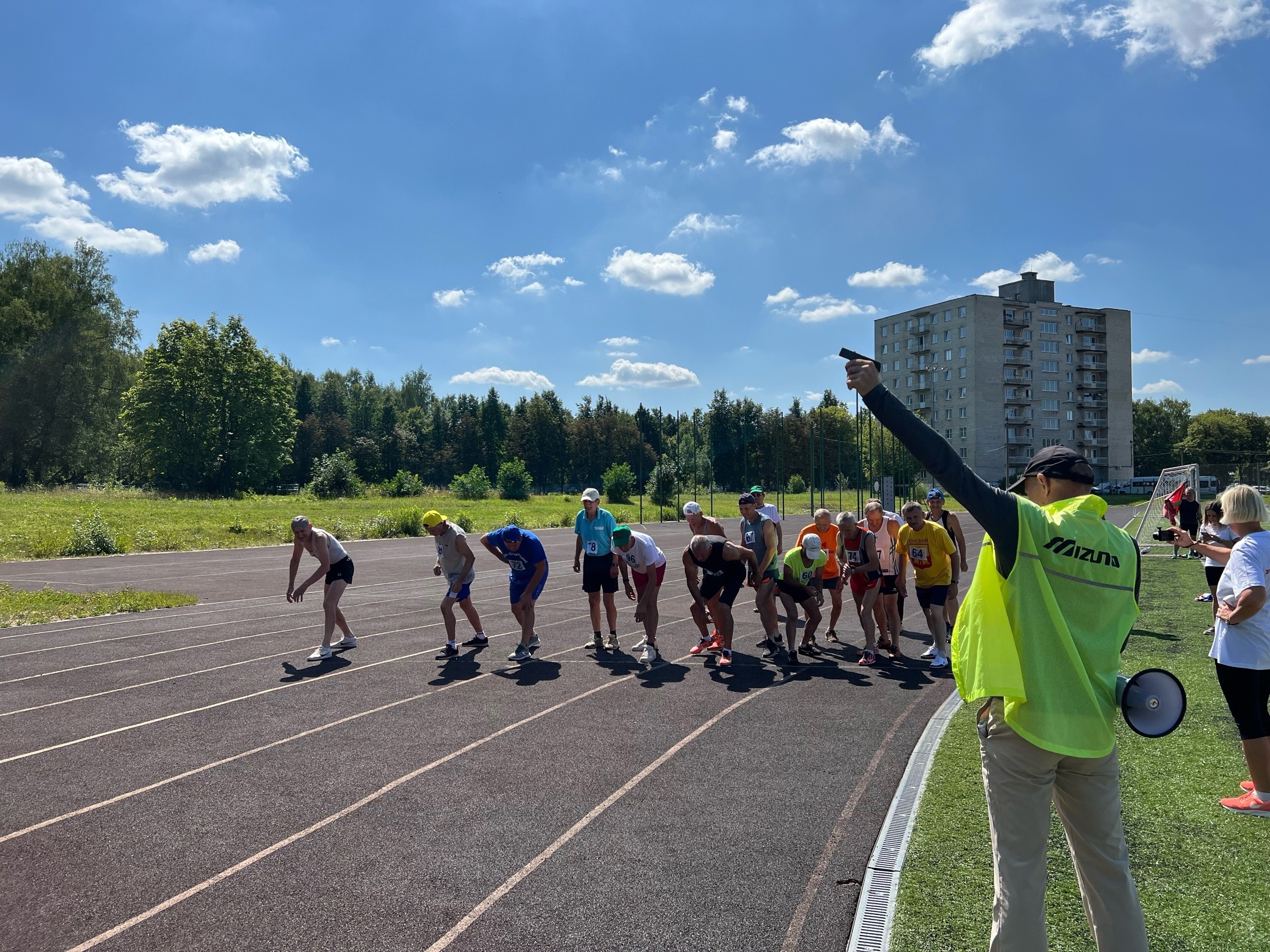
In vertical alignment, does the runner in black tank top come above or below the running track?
above

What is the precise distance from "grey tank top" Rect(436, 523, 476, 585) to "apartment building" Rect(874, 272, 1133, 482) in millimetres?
80891

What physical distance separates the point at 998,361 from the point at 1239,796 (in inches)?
3576

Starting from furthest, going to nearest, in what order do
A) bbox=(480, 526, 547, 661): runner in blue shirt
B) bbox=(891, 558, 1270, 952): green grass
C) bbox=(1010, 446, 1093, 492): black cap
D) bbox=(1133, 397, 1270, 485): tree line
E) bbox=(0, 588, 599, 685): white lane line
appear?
bbox=(1133, 397, 1270, 485): tree line
bbox=(480, 526, 547, 661): runner in blue shirt
bbox=(0, 588, 599, 685): white lane line
bbox=(891, 558, 1270, 952): green grass
bbox=(1010, 446, 1093, 492): black cap

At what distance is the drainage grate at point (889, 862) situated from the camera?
3.50 m

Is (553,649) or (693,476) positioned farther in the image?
(693,476)

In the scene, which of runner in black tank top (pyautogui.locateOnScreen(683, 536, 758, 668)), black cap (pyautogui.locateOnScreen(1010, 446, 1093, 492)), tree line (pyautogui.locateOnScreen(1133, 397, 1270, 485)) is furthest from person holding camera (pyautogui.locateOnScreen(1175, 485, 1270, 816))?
tree line (pyautogui.locateOnScreen(1133, 397, 1270, 485))

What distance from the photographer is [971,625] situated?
2.82 metres

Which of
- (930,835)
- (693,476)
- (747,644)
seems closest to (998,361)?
(693,476)

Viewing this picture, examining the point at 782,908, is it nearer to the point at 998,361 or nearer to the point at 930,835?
the point at 930,835

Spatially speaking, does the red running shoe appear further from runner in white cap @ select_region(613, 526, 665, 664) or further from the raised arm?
runner in white cap @ select_region(613, 526, 665, 664)

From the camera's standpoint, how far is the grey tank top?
10.2 metres

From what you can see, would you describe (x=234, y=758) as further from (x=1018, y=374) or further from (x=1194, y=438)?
(x=1194, y=438)

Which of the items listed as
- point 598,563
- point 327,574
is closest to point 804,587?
point 598,563

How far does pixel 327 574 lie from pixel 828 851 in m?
7.72
